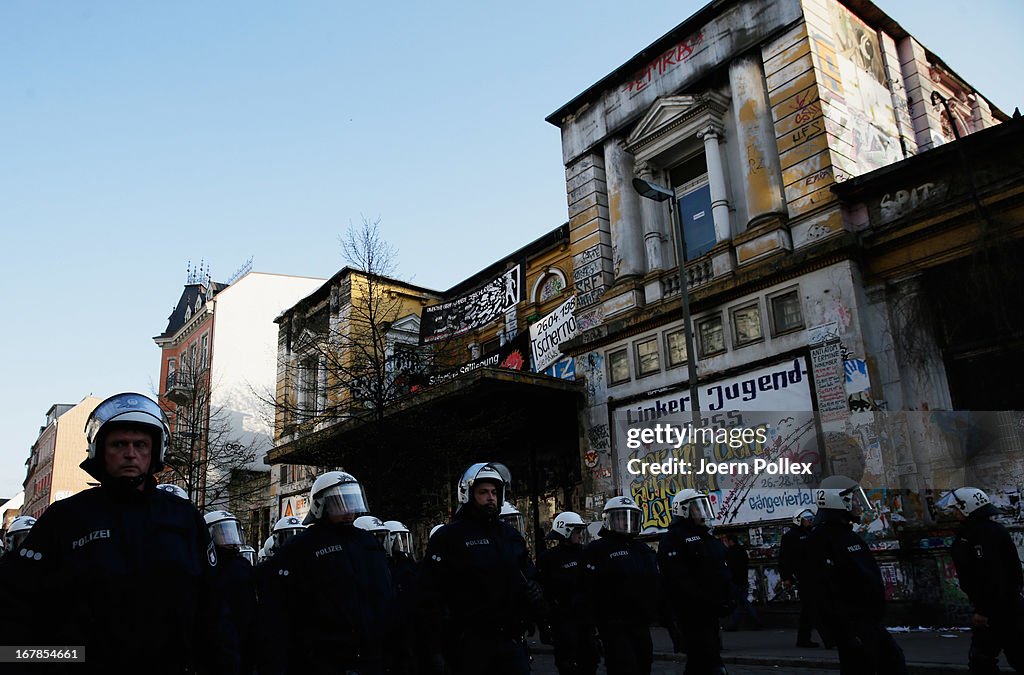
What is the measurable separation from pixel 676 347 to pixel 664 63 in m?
7.50

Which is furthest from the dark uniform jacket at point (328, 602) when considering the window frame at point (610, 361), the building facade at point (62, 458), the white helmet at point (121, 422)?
the building facade at point (62, 458)

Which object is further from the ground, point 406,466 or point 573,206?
point 573,206

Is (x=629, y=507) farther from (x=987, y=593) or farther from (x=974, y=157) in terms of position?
(x=974, y=157)

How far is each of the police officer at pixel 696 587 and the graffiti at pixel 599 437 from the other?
11442 mm

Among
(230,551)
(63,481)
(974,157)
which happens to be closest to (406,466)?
(230,551)

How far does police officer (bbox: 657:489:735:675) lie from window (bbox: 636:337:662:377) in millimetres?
10841

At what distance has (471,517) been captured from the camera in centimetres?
594

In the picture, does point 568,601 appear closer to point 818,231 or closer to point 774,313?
point 774,313

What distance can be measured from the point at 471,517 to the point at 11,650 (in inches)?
138

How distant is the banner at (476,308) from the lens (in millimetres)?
25578

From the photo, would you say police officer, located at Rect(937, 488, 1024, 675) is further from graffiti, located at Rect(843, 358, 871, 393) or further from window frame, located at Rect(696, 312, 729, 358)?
window frame, located at Rect(696, 312, 729, 358)

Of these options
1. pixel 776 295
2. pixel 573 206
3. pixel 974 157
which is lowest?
pixel 776 295

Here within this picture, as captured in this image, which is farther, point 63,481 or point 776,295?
point 63,481

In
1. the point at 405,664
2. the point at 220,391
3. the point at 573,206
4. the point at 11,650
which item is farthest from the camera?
the point at 220,391
